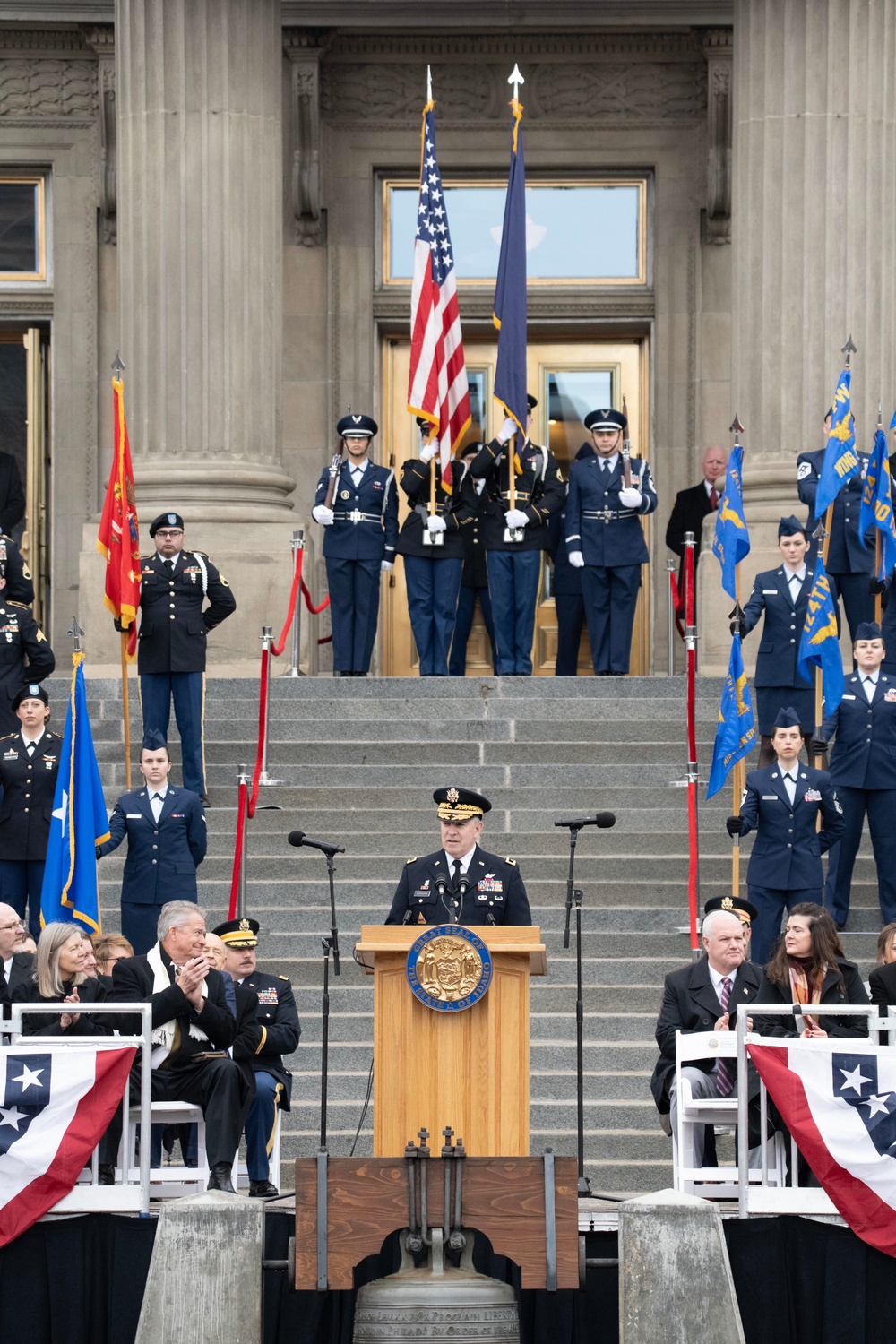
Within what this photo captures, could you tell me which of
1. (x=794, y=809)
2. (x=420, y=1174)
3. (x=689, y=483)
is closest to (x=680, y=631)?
(x=689, y=483)

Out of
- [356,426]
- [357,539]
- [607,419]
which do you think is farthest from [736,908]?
[356,426]

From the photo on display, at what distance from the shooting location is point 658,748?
14.8m

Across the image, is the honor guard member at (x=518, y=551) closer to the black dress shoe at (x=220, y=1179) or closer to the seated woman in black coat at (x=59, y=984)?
the seated woman in black coat at (x=59, y=984)

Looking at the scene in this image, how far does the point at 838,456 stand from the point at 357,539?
4.04 metres

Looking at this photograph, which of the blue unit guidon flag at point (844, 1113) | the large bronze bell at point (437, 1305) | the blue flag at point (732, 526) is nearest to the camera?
the large bronze bell at point (437, 1305)

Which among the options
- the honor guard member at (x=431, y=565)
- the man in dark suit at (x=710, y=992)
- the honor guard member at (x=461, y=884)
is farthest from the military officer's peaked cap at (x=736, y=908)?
the honor guard member at (x=431, y=565)

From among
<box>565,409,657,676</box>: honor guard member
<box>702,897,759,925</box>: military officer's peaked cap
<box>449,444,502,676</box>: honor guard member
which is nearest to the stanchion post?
<box>449,444,502,676</box>: honor guard member

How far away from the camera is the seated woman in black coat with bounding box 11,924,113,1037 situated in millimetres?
9188

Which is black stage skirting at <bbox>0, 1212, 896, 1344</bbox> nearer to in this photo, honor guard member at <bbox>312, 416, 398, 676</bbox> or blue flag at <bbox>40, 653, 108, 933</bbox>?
blue flag at <bbox>40, 653, 108, 933</bbox>

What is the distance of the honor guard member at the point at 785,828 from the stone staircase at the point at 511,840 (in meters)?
0.56

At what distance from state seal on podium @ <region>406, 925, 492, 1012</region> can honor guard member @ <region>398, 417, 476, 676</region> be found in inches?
330

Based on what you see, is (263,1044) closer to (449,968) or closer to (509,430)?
(449,968)

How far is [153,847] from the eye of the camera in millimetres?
12406

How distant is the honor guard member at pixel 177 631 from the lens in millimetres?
14852
